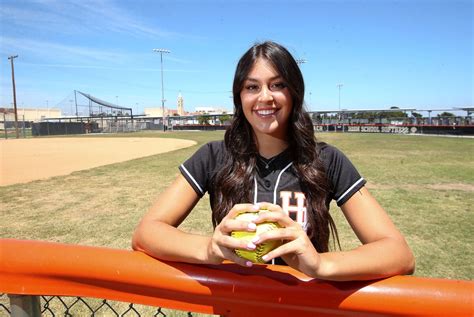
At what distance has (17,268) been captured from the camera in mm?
1289

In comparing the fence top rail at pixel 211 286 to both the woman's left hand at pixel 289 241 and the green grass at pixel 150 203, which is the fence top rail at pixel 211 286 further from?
the green grass at pixel 150 203

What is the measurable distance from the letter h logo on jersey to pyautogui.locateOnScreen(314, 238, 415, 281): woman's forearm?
0.39 m

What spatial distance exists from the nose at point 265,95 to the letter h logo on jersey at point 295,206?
42 cm

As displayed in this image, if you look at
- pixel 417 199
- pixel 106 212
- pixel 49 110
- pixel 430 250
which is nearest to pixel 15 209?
pixel 106 212

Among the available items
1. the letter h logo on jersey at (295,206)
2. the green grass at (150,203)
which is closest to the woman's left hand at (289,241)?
the letter h logo on jersey at (295,206)

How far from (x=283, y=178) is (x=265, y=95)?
38 cm

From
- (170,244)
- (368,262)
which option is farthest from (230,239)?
(368,262)

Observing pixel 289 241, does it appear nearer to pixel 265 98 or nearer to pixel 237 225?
pixel 237 225

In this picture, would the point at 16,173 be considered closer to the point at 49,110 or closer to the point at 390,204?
the point at 390,204

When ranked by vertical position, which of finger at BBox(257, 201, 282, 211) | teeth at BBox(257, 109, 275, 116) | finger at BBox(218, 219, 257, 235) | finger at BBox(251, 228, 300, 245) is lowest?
finger at BBox(251, 228, 300, 245)

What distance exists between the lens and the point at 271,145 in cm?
173

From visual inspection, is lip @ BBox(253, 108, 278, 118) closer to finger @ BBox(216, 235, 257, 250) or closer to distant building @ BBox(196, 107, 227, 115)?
finger @ BBox(216, 235, 257, 250)

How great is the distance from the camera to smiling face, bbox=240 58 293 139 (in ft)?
5.16

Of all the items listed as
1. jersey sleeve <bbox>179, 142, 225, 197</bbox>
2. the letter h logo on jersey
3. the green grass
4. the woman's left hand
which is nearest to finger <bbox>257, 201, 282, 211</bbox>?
the woman's left hand
